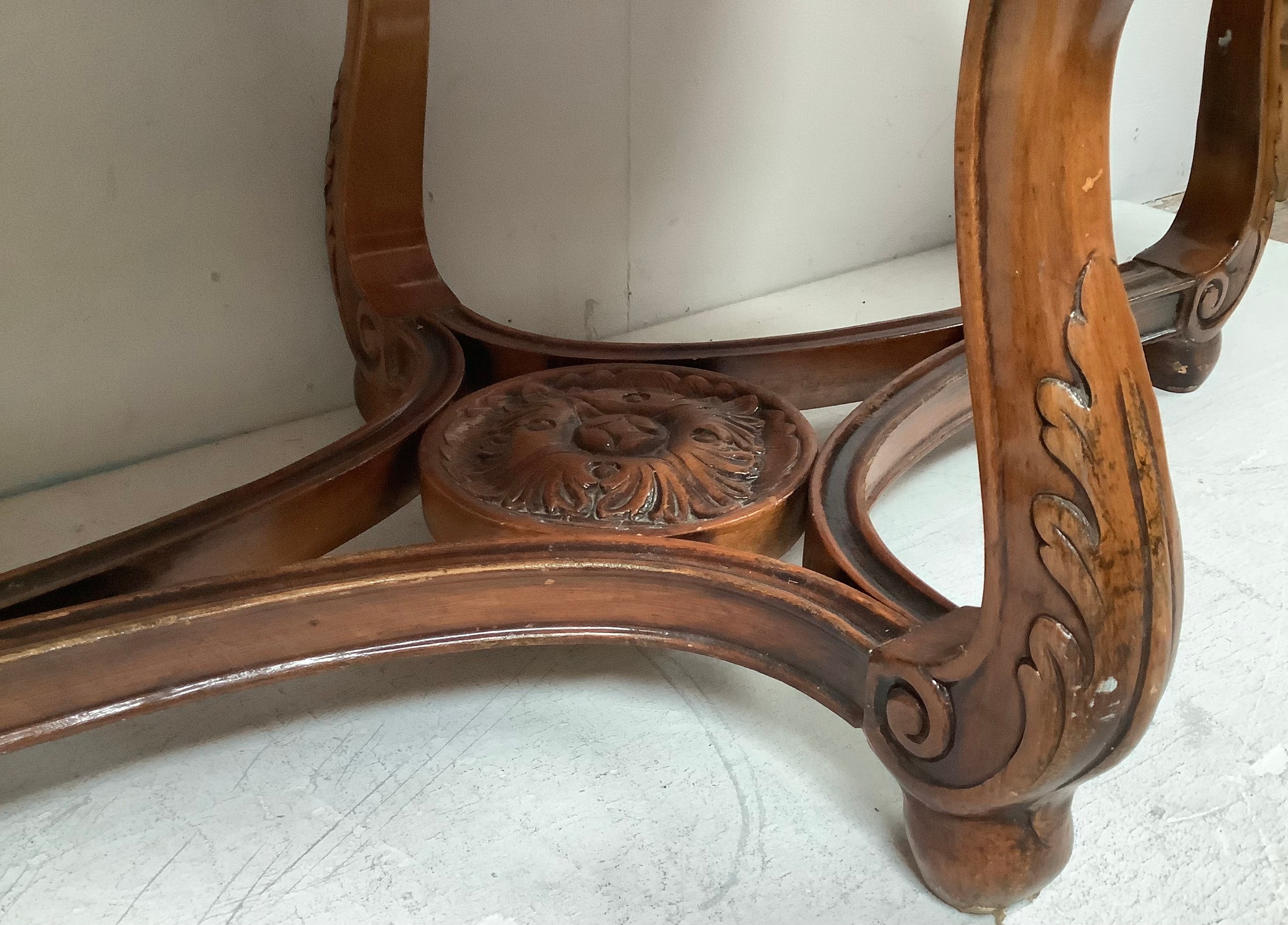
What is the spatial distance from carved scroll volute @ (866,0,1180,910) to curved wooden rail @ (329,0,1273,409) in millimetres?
470

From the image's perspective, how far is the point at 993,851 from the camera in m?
0.55

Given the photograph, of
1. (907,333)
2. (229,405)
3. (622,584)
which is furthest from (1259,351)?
(229,405)

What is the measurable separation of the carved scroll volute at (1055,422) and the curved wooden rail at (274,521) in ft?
1.32

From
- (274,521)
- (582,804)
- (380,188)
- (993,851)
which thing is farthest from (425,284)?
(993,851)

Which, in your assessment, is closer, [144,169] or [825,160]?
[144,169]

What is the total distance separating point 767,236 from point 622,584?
80cm

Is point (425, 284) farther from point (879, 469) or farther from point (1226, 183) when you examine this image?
point (1226, 183)

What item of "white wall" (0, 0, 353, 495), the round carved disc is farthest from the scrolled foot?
"white wall" (0, 0, 353, 495)

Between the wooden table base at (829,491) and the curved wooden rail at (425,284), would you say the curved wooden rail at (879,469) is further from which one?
the curved wooden rail at (425,284)

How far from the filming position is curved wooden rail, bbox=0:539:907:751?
1.85 ft

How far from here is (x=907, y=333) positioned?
3.14ft

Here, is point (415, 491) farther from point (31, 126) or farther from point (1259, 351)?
point (1259, 351)

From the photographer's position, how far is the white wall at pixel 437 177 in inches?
35.3

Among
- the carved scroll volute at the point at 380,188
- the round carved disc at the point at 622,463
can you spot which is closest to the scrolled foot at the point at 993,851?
the round carved disc at the point at 622,463
